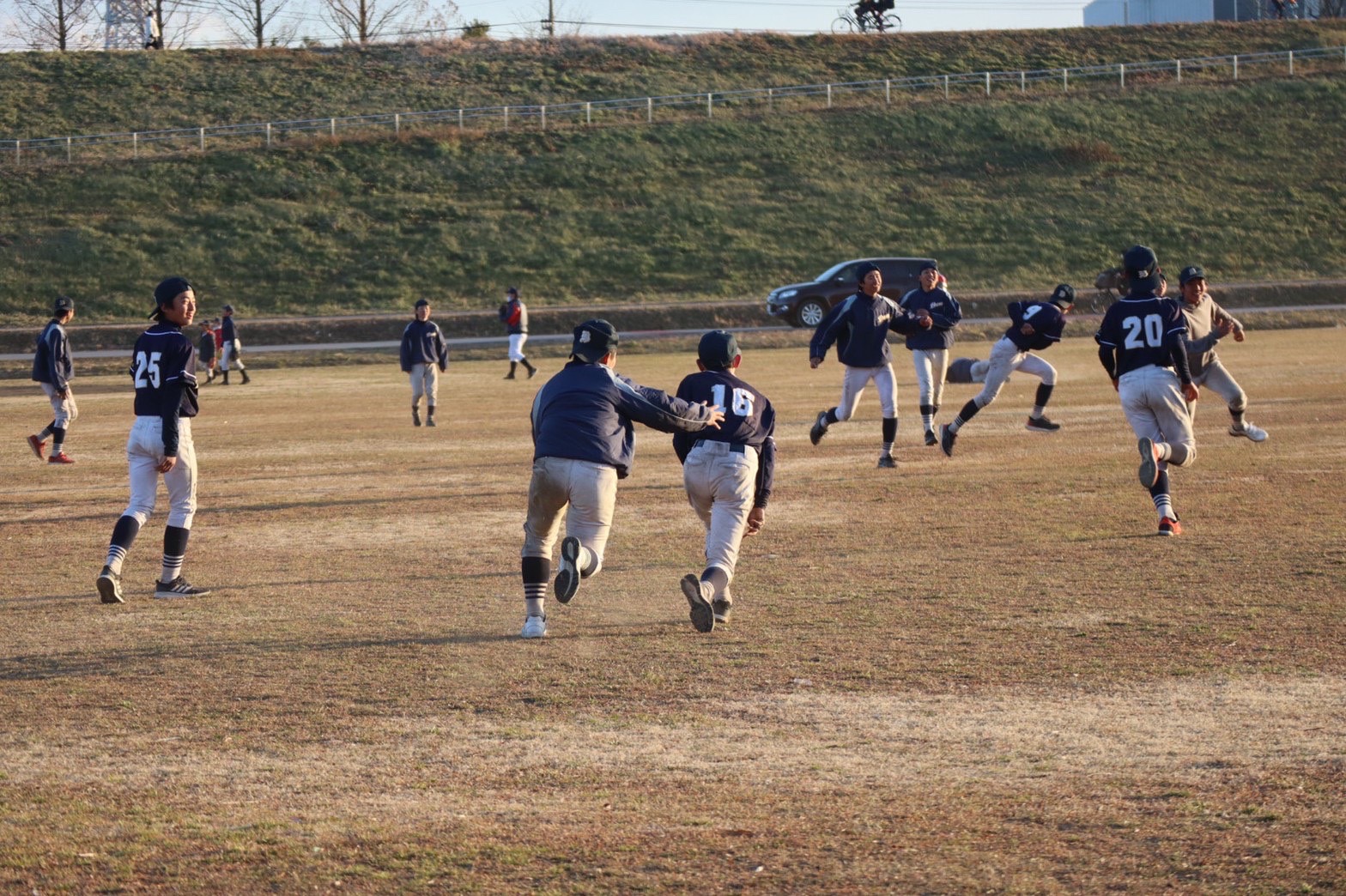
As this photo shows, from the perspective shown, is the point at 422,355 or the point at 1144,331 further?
the point at 422,355

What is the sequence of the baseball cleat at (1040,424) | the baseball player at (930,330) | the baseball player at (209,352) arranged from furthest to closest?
the baseball player at (209,352) < the baseball cleat at (1040,424) < the baseball player at (930,330)

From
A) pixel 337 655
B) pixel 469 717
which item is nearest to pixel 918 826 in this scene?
pixel 469 717

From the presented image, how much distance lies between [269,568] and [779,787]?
6.22m

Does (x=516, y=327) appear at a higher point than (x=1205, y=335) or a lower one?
higher

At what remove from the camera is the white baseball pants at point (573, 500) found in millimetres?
8102

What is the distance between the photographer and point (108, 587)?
9445mm

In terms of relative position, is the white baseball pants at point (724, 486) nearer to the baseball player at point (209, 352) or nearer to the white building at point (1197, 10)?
the baseball player at point (209, 352)

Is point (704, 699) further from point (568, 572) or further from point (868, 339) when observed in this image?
point (868, 339)

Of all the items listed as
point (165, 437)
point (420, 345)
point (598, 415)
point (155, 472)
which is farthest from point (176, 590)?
point (420, 345)

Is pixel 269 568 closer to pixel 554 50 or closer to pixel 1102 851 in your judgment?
pixel 1102 851

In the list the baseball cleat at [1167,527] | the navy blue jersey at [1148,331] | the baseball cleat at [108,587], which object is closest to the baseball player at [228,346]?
the baseball cleat at [108,587]

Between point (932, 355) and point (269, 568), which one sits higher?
point (932, 355)

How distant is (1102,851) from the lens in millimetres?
4859

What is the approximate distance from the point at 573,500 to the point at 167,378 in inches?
121
